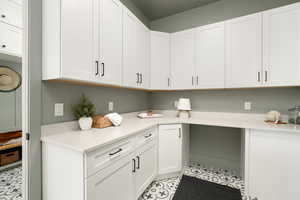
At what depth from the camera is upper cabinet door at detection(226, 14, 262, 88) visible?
1.73 meters

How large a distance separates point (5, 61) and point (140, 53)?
98.3 inches

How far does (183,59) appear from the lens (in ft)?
7.34

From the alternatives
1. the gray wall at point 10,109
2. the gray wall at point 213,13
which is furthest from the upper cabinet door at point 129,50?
the gray wall at point 10,109

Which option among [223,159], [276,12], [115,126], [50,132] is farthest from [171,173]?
[276,12]

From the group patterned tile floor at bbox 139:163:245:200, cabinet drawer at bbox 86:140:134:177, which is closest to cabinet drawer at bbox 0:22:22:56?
cabinet drawer at bbox 86:140:134:177

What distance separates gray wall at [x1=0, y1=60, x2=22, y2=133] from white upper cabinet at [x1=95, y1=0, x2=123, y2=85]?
2351 mm

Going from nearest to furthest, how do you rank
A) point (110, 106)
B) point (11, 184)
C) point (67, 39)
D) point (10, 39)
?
point (67, 39) → point (11, 184) → point (110, 106) → point (10, 39)

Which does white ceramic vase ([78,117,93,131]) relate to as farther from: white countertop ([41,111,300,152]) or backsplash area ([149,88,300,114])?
backsplash area ([149,88,300,114])

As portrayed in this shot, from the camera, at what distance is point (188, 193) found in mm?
1635

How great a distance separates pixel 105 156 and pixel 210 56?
198 centimetres

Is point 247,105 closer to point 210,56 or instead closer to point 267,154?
point 267,154

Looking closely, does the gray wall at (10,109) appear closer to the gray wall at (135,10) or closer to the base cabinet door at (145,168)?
the gray wall at (135,10)

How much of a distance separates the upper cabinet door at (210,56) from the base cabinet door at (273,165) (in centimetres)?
86

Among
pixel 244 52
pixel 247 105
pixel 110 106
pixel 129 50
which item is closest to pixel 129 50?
pixel 129 50
